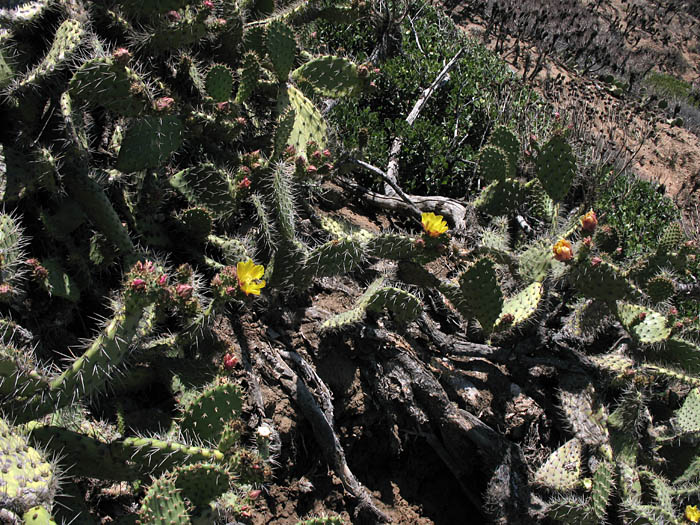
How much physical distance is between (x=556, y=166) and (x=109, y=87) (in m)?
2.89

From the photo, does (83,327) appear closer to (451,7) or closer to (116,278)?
(116,278)

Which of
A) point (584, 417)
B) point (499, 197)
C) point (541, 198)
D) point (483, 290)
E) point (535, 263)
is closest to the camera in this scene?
point (483, 290)

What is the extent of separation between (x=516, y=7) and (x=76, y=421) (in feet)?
50.6

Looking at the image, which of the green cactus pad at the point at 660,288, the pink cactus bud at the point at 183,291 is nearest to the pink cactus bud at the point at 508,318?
the green cactus pad at the point at 660,288

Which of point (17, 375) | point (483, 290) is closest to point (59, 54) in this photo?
point (17, 375)

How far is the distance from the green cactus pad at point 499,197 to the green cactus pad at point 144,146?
2.41 meters

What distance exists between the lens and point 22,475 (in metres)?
1.53

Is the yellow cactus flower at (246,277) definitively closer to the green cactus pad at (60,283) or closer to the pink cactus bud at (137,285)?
the pink cactus bud at (137,285)

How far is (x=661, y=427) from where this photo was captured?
390cm

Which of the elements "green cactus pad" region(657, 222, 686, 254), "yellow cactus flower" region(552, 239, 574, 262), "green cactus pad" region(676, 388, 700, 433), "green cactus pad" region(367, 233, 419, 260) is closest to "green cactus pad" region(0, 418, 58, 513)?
"green cactus pad" region(367, 233, 419, 260)

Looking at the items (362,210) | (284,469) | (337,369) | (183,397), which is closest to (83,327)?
(183,397)

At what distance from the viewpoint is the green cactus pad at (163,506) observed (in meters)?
1.62

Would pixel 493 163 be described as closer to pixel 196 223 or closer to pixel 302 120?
pixel 302 120

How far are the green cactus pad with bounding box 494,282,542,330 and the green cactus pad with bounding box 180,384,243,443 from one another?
1748 millimetres
